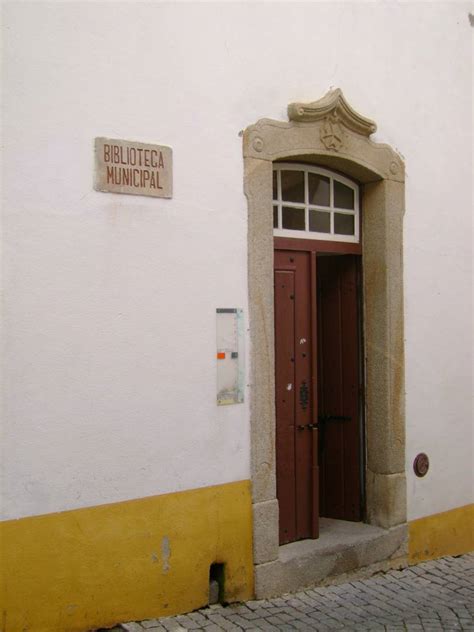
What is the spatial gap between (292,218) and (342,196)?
62 cm

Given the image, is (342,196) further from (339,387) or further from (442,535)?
(442,535)

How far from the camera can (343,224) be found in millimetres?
6320

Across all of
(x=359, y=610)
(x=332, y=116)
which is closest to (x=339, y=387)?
(x=359, y=610)

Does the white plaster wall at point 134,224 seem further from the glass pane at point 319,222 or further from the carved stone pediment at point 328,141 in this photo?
the glass pane at point 319,222

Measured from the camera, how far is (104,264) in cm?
454

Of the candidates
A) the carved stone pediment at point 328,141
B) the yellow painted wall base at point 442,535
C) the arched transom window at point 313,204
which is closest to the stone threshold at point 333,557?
the yellow painted wall base at point 442,535

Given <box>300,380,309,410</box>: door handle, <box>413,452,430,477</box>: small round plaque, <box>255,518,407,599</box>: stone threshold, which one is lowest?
<box>255,518,407,599</box>: stone threshold

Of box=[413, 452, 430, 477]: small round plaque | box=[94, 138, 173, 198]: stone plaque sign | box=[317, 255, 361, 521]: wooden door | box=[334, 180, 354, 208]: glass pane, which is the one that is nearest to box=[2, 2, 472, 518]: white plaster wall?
box=[94, 138, 173, 198]: stone plaque sign

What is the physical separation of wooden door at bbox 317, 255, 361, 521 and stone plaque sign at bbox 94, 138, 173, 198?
2.13 metres

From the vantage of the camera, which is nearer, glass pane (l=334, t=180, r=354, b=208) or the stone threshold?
the stone threshold

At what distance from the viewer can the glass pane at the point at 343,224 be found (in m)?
6.26

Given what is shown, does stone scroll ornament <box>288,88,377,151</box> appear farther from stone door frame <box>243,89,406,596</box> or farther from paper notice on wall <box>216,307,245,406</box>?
paper notice on wall <box>216,307,245,406</box>

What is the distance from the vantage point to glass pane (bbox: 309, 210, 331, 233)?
606cm

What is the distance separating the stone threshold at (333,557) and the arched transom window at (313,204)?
7.66 feet
